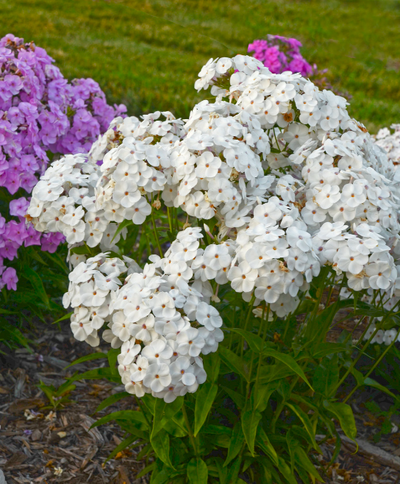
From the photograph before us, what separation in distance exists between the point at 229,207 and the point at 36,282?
1523 millimetres

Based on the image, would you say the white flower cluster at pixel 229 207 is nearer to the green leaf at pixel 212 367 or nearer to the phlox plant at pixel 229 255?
the phlox plant at pixel 229 255

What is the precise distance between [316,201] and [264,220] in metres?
0.28

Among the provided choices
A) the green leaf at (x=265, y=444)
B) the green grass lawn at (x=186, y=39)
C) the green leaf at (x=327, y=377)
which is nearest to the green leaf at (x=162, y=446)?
the green leaf at (x=265, y=444)

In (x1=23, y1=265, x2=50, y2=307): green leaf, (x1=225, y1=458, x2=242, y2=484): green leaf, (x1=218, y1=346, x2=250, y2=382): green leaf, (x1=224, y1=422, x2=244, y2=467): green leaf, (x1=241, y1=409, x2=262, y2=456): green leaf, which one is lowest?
(x1=225, y1=458, x2=242, y2=484): green leaf

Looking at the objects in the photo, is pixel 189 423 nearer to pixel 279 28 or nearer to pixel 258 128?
pixel 258 128

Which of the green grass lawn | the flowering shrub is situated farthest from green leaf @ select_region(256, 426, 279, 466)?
the green grass lawn

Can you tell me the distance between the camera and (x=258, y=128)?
2.18 m

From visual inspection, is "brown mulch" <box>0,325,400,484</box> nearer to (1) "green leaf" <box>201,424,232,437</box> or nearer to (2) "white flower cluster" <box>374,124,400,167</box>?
(1) "green leaf" <box>201,424,232,437</box>

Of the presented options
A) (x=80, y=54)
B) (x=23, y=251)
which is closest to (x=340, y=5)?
(x=80, y=54)

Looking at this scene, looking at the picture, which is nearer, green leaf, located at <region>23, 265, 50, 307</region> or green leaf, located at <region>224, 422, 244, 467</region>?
green leaf, located at <region>224, 422, 244, 467</region>

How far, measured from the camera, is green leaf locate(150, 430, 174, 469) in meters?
2.13

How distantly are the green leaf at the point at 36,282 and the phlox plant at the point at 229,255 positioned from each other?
2.36 feet

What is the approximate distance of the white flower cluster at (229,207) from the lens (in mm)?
1799

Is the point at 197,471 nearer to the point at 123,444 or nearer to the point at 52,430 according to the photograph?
the point at 123,444
